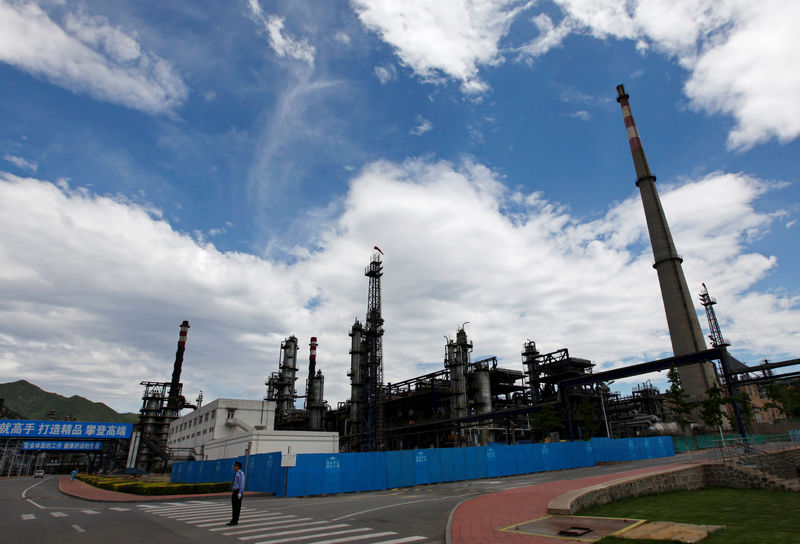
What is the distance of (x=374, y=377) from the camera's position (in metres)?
59.7

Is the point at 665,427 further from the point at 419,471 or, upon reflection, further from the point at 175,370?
the point at 175,370

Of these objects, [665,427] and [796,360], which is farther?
[665,427]

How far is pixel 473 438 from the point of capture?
→ 193 feet

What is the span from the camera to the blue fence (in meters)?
22.2

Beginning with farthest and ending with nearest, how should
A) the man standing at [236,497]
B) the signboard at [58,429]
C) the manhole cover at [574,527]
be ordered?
1. the signboard at [58,429]
2. the man standing at [236,497]
3. the manhole cover at [574,527]

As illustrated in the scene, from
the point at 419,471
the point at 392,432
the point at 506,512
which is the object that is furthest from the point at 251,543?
the point at 392,432

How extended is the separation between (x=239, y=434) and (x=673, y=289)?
2169 inches

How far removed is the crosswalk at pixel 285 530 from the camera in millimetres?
9453

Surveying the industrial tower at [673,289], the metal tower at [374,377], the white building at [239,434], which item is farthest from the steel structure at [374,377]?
the industrial tower at [673,289]

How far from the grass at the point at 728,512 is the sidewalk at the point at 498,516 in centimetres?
147

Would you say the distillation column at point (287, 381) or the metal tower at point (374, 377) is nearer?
the metal tower at point (374, 377)

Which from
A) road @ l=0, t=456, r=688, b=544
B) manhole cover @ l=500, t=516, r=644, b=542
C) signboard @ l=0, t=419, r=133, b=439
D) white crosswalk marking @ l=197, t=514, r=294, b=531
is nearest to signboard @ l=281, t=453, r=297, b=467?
road @ l=0, t=456, r=688, b=544

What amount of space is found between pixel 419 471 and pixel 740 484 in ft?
49.9

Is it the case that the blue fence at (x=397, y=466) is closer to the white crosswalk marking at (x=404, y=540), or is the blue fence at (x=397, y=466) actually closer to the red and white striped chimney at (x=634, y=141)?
the white crosswalk marking at (x=404, y=540)
